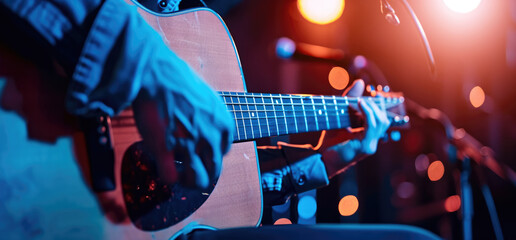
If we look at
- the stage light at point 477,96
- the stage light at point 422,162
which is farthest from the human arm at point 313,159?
the stage light at point 477,96

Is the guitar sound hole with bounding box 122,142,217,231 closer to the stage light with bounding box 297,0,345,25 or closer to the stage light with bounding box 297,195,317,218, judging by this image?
the stage light with bounding box 297,195,317,218

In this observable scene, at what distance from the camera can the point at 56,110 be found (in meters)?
0.62

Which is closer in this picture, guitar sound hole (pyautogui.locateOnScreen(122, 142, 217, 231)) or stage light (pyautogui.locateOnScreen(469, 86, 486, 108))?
guitar sound hole (pyautogui.locateOnScreen(122, 142, 217, 231))

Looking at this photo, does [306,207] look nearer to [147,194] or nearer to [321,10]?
[147,194]

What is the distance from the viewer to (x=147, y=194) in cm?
70

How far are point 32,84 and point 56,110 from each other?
0.06 m

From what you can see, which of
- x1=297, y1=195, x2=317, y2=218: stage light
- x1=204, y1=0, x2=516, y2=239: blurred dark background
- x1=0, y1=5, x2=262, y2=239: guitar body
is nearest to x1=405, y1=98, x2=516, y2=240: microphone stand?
x1=297, y1=195, x2=317, y2=218: stage light

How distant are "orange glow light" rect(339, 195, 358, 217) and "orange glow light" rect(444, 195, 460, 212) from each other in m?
0.96

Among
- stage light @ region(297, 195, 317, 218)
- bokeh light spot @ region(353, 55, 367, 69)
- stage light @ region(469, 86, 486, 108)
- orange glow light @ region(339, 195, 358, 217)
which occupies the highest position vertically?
stage light @ region(469, 86, 486, 108)

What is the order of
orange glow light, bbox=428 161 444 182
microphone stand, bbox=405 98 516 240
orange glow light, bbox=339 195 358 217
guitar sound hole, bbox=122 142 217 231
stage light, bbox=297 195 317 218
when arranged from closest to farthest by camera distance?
guitar sound hole, bbox=122 142 217 231 → stage light, bbox=297 195 317 218 → microphone stand, bbox=405 98 516 240 → orange glow light, bbox=339 195 358 217 → orange glow light, bbox=428 161 444 182

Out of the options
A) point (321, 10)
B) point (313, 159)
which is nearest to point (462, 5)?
point (321, 10)

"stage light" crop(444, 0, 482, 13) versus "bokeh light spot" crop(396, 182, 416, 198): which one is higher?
"stage light" crop(444, 0, 482, 13)

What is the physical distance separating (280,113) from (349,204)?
2.07m

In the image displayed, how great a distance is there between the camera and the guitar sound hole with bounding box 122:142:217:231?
0.68 m
